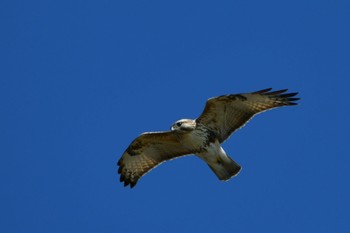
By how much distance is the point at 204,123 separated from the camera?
12.6 meters

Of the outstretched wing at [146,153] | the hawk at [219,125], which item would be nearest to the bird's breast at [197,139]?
the hawk at [219,125]

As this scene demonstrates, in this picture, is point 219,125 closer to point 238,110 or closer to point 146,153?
point 238,110

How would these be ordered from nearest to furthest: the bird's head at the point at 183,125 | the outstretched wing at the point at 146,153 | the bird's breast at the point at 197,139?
1. the bird's head at the point at 183,125
2. the bird's breast at the point at 197,139
3. the outstretched wing at the point at 146,153

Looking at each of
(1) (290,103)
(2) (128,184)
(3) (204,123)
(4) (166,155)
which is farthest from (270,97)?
(2) (128,184)

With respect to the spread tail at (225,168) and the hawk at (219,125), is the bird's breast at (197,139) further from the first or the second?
the spread tail at (225,168)

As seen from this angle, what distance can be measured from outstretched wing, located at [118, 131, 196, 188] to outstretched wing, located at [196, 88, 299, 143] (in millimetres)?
614

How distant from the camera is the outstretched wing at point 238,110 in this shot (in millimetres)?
12555

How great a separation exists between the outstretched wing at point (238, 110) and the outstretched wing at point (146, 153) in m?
0.61

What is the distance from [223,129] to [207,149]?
429 mm

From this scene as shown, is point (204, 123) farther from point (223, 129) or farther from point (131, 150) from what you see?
point (131, 150)

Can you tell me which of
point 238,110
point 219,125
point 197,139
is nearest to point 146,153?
point 197,139

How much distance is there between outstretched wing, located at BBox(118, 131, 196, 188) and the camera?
510 inches

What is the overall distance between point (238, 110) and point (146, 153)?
1.81m

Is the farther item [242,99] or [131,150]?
[131,150]
